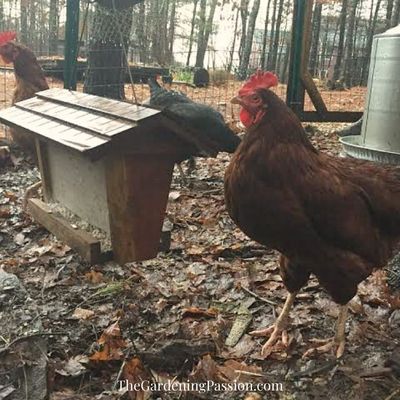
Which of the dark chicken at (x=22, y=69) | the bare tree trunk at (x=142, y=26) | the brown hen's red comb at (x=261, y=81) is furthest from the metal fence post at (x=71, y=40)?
the brown hen's red comb at (x=261, y=81)

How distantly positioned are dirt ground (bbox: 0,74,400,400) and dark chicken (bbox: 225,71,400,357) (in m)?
0.23

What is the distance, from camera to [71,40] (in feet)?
19.8

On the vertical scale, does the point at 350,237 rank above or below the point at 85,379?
above

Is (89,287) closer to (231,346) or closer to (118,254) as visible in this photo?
(118,254)

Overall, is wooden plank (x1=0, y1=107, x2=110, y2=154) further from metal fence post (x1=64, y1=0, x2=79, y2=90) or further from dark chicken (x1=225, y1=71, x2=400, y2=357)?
metal fence post (x1=64, y1=0, x2=79, y2=90)

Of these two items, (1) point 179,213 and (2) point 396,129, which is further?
(1) point 179,213

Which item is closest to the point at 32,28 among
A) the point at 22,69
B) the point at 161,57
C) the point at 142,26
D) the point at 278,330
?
the point at 161,57

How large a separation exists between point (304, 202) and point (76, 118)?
1338mm

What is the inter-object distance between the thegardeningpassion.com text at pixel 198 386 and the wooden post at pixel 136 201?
2.23ft

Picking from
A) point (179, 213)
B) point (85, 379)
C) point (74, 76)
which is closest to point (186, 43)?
point (74, 76)

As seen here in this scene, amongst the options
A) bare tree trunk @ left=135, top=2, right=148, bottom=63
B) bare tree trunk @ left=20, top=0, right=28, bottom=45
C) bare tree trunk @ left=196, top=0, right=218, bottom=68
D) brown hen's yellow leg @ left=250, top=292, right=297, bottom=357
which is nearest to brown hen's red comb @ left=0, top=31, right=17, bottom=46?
bare tree trunk @ left=135, top=2, right=148, bottom=63

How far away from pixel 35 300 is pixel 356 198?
2.07 m

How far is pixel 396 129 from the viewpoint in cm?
385

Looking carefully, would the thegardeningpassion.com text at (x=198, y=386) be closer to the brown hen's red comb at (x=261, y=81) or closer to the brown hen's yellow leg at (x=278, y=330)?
the brown hen's yellow leg at (x=278, y=330)
